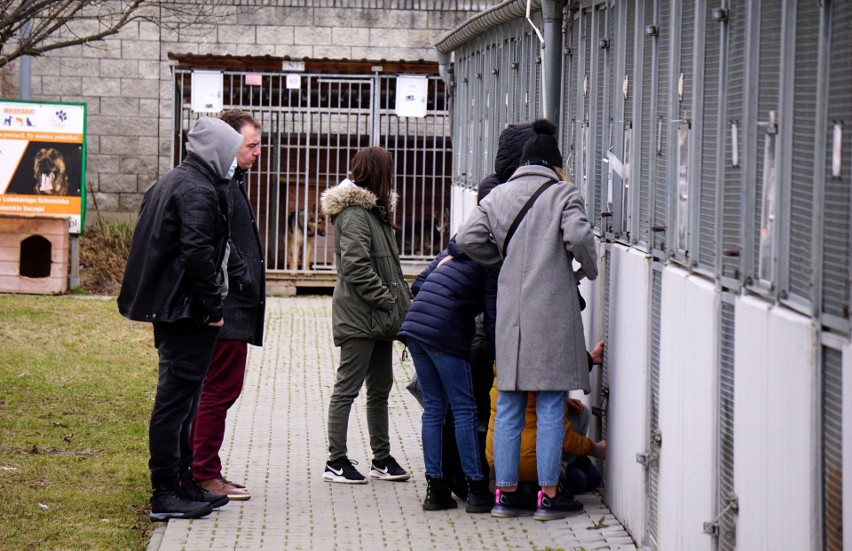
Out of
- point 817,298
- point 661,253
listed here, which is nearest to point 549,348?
point 661,253

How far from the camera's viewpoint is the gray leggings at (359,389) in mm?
7148

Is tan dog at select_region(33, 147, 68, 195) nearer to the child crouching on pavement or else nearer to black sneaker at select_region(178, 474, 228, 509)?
black sneaker at select_region(178, 474, 228, 509)

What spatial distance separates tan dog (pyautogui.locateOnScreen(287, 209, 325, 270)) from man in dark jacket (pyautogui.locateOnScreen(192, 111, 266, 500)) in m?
10.5

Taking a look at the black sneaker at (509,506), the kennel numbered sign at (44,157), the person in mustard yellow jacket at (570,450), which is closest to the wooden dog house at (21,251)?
the kennel numbered sign at (44,157)

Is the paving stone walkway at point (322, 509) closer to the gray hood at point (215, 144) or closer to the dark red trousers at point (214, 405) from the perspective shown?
the dark red trousers at point (214, 405)

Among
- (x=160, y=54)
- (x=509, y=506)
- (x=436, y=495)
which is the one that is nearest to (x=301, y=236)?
(x=160, y=54)

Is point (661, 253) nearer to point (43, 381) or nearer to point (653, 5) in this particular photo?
point (653, 5)

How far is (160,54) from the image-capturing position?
20594 millimetres

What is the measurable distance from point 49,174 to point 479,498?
10410 millimetres

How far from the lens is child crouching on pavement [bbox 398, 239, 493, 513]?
21.1 feet

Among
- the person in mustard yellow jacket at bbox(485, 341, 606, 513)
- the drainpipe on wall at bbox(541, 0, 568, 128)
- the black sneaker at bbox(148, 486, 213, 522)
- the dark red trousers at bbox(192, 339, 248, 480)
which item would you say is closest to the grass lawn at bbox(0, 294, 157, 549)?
the black sneaker at bbox(148, 486, 213, 522)

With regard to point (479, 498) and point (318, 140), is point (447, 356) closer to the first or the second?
point (479, 498)

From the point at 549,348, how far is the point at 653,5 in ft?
5.14

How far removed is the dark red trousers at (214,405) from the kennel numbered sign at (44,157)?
9.44 metres
